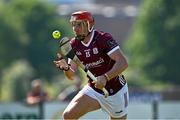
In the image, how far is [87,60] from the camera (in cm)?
1366

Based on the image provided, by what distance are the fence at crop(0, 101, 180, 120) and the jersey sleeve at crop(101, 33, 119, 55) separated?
277 inches

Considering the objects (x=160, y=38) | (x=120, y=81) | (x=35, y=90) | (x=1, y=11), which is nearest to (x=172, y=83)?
(x=160, y=38)

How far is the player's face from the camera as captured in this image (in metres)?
13.5

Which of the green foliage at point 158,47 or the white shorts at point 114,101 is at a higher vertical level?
the white shorts at point 114,101

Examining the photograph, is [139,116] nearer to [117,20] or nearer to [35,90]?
[35,90]

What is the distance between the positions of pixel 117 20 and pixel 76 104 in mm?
99500

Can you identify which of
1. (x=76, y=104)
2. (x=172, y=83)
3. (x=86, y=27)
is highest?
(x=86, y=27)

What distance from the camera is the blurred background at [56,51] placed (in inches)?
821

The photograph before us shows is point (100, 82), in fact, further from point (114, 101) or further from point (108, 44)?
point (114, 101)

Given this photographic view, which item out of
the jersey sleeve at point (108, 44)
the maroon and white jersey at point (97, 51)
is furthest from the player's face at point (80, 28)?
the jersey sleeve at point (108, 44)

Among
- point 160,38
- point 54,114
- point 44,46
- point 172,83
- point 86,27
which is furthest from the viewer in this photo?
point 44,46

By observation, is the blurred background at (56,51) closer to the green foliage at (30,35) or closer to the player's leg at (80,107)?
the green foliage at (30,35)

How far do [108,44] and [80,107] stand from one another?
0.91 m

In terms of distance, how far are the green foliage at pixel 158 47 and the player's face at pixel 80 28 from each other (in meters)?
43.0
